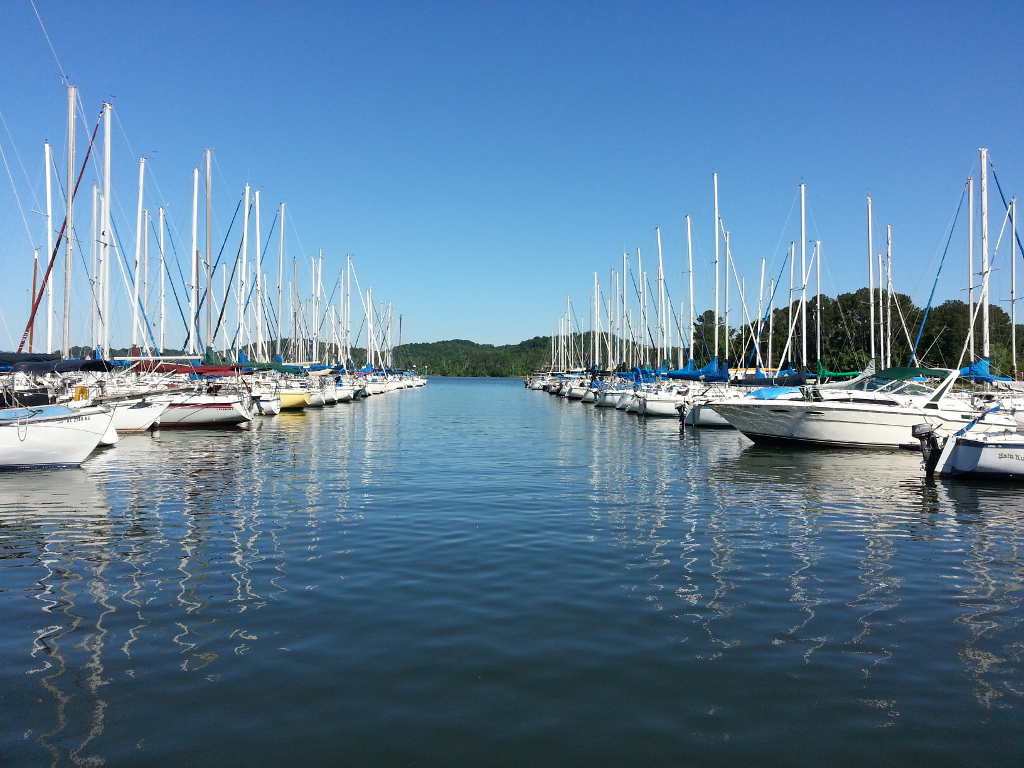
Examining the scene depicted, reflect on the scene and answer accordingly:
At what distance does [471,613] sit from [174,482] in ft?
40.3

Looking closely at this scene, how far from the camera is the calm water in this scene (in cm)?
567

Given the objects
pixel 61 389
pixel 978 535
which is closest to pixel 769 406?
pixel 978 535

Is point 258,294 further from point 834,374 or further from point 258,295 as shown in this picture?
point 834,374

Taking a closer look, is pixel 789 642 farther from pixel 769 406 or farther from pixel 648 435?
pixel 648 435

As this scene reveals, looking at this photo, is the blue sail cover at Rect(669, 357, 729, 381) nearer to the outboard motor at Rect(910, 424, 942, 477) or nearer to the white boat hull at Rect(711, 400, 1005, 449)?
the white boat hull at Rect(711, 400, 1005, 449)

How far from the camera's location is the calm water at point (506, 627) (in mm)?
5668

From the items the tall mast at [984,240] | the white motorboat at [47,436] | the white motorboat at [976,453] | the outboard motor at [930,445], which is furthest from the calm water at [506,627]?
the tall mast at [984,240]

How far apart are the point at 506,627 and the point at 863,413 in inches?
887

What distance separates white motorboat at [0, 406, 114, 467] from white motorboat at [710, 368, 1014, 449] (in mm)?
20173

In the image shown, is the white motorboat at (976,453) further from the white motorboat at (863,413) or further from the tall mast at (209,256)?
the tall mast at (209,256)

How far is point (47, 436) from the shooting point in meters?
19.7

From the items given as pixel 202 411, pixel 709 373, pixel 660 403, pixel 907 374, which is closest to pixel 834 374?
pixel 709 373

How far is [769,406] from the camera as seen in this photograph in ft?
92.5

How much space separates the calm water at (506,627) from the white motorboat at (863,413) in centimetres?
1022
